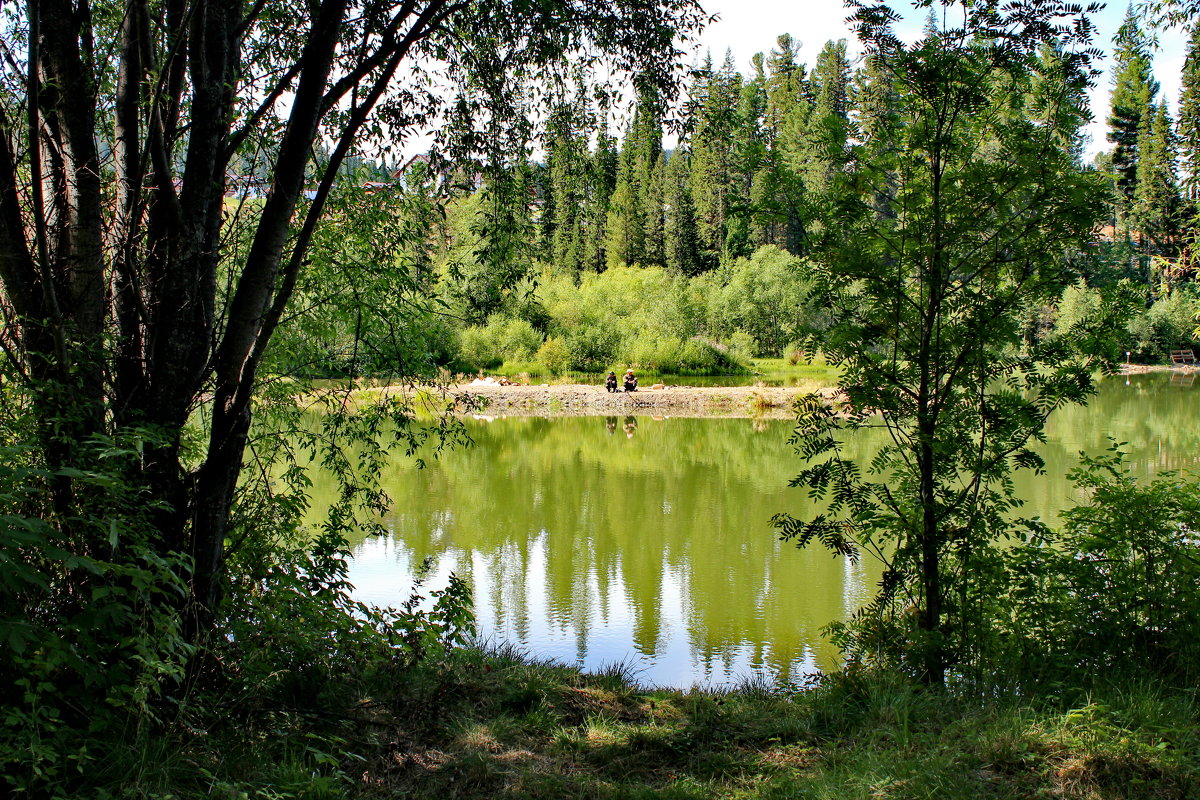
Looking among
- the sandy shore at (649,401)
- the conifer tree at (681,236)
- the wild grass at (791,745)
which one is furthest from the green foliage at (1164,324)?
the wild grass at (791,745)

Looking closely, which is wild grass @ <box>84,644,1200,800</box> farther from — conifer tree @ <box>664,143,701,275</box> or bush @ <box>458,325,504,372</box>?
conifer tree @ <box>664,143,701,275</box>

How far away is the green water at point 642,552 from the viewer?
23.0 feet

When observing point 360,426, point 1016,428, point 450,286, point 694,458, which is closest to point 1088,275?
point 1016,428

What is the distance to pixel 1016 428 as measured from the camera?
4016mm

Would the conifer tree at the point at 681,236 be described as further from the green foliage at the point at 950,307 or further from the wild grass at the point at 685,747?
the wild grass at the point at 685,747

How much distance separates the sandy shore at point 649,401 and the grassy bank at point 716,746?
80.2 ft

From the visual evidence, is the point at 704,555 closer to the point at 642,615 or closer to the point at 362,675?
the point at 642,615

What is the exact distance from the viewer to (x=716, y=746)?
3.23 metres

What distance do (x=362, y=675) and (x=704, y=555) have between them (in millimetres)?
6631

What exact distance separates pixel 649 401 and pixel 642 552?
20630mm

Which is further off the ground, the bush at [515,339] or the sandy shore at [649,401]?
the bush at [515,339]

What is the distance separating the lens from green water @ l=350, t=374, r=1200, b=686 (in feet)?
23.0

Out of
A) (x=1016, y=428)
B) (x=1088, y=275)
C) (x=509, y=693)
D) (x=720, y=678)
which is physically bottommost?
(x=720, y=678)

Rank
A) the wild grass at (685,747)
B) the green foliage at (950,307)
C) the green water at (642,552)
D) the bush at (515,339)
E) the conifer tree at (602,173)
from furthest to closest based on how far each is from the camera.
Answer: the bush at (515,339), the green water at (642,552), the conifer tree at (602,173), the green foliage at (950,307), the wild grass at (685,747)
